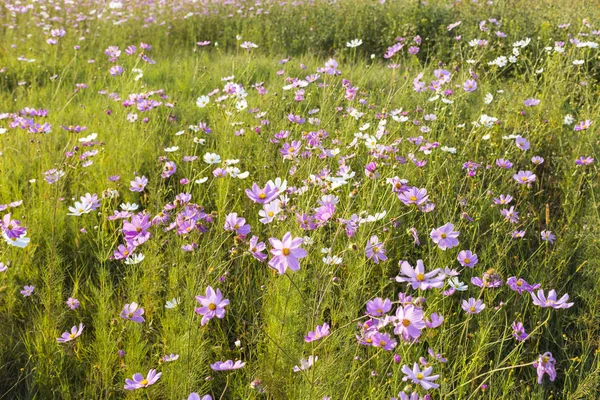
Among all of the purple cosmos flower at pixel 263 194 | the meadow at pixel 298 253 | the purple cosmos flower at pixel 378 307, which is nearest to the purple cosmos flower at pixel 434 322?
the meadow at pixel 298 253

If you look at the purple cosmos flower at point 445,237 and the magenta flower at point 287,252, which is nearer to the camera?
the magenta flower at point 287,252

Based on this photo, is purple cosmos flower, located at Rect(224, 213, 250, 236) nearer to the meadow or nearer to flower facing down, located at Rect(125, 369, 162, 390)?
the meadow

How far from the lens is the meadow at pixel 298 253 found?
4.69ft

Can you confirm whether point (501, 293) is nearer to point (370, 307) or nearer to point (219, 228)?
point (370, 307)

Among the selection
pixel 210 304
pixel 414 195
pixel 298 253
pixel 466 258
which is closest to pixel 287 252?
pixel 298 253

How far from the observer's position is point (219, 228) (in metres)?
1.80

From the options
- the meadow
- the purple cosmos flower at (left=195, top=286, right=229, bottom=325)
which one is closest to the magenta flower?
the meadow

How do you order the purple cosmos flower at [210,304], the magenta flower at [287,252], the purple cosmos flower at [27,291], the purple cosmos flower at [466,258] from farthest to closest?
the purple cosmos flower at [27,291]
the purple cosmos flower at [466,258]
the purple cosmos flower at [210,304]
the magenta flower at [287,252]

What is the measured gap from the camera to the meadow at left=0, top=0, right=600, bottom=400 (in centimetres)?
143

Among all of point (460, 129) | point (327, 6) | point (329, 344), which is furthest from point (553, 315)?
point (327, 6)

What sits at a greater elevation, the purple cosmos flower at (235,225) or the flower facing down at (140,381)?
the purple cosmos flower at (235,225)

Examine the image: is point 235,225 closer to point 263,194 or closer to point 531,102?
point 263,194

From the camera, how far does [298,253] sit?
45.1 inches

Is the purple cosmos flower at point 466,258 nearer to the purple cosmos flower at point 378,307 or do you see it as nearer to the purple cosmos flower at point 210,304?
the purple cosmos flower at point 378,307
